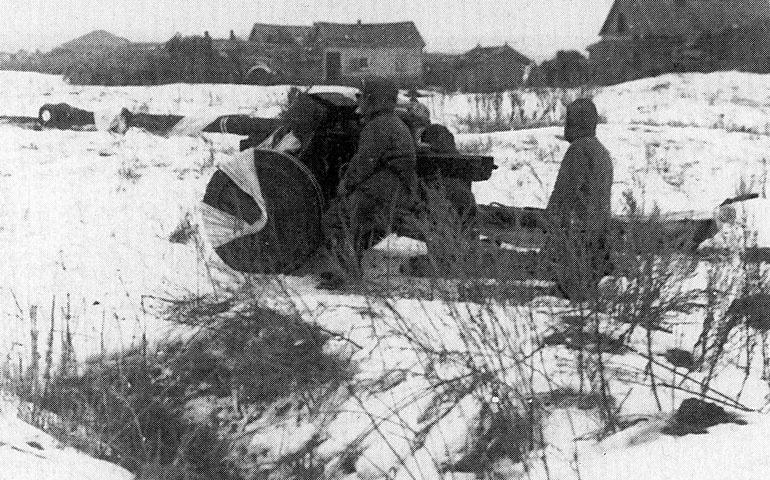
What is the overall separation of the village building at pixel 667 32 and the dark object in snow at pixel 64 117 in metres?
25.0

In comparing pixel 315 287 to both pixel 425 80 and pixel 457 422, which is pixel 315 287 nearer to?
pixel 457 422

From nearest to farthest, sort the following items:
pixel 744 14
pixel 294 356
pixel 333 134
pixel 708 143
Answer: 1. pixel 294 356
2. pixel 333 134
3. pixel 708 143
4. pixel 744 14

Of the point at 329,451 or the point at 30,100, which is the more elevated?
the point at 30,100

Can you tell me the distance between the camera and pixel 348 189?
7668mm

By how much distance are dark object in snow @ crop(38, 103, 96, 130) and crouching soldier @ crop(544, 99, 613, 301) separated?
1118 centimetres

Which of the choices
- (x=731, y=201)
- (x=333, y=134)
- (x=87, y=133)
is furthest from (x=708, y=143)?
(x=87, y=133)

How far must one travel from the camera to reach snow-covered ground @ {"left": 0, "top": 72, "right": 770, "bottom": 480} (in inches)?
185

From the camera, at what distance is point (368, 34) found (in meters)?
48.4

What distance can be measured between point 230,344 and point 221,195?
2.03m

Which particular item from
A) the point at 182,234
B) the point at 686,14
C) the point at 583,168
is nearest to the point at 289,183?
the point at 182,234

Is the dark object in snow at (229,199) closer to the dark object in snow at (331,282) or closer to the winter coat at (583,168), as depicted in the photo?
the dark object in snow at (331,282)

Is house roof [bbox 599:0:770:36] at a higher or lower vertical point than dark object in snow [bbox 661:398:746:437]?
higher

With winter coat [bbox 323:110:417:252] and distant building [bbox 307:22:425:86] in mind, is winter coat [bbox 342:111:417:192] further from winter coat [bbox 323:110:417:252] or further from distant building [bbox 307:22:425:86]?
distant building [bbox 307:22:425:86]

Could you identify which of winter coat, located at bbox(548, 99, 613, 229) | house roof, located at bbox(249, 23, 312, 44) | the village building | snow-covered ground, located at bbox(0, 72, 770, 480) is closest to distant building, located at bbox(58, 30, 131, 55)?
house roof, located at bbox(249, 23, 312, 44)
